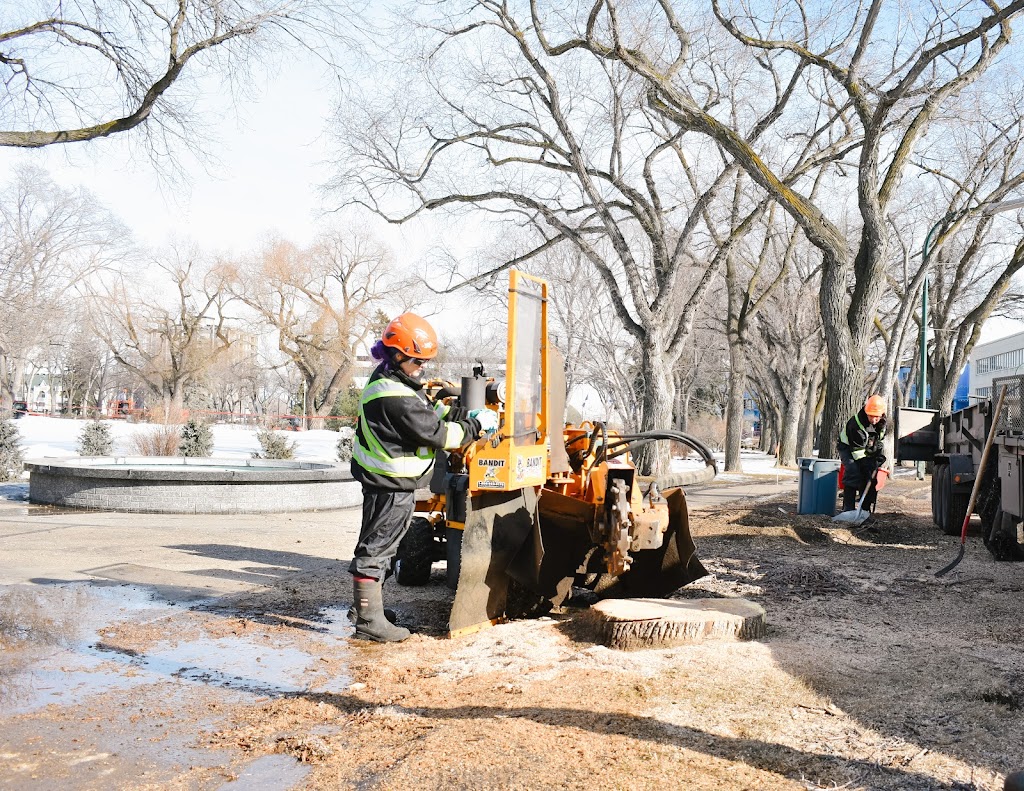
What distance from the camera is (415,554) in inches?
284

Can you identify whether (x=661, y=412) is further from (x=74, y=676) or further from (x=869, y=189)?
(x=74, y=676)

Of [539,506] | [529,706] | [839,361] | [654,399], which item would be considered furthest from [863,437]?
[529,706]

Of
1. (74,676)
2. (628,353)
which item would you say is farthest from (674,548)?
(628,353)

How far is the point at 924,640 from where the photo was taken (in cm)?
550

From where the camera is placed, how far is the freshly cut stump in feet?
17.3

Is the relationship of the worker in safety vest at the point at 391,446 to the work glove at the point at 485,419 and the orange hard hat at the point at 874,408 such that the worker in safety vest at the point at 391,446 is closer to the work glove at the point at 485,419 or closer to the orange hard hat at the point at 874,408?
the work glove at the point at 485,419

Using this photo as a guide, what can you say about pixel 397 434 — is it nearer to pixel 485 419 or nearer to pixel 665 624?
pixel 485 419

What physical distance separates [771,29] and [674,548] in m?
11.6

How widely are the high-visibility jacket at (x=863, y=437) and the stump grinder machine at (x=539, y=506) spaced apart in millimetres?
5785

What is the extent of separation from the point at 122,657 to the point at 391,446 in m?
1.86

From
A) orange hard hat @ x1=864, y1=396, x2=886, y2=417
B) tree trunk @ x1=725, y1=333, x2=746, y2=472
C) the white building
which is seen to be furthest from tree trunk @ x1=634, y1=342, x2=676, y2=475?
the white building

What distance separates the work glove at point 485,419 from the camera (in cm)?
574

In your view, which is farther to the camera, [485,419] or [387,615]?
[387,615]

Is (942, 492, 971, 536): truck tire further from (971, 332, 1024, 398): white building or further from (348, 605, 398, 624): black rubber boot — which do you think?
(971, 332, 1024, 398): white building
